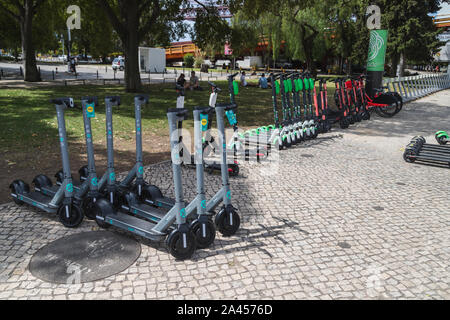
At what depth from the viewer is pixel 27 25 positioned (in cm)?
2008

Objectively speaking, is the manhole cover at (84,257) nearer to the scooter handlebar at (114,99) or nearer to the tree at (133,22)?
the scooter handlebar at (114,99)

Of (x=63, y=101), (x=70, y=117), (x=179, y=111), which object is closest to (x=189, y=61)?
(x=70, y=117)

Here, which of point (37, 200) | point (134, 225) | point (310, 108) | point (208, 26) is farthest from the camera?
point (208, 26)

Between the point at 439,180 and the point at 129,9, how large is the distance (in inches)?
568

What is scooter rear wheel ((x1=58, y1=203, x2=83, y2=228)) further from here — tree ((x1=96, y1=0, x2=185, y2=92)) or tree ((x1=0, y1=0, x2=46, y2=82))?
tree ((x1=0, y1=0, x2=46, y2=82))

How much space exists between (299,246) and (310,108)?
6579 mm

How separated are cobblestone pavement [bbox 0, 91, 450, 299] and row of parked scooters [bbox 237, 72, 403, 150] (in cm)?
188

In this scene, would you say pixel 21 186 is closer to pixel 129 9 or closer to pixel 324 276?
pixel 324 276

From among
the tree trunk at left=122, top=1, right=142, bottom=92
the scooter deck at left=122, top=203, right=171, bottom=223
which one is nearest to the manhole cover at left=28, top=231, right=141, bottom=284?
the scooter deck at left=122, top=203, right=171, bottom=223

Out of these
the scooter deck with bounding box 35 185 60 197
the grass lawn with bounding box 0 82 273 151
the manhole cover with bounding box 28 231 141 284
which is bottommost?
the manhole cover with bounding box 28 231 141 284

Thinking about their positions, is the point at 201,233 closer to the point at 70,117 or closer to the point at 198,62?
the point at 70,117

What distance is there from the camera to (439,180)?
6738mm

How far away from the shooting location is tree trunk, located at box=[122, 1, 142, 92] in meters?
16.3
